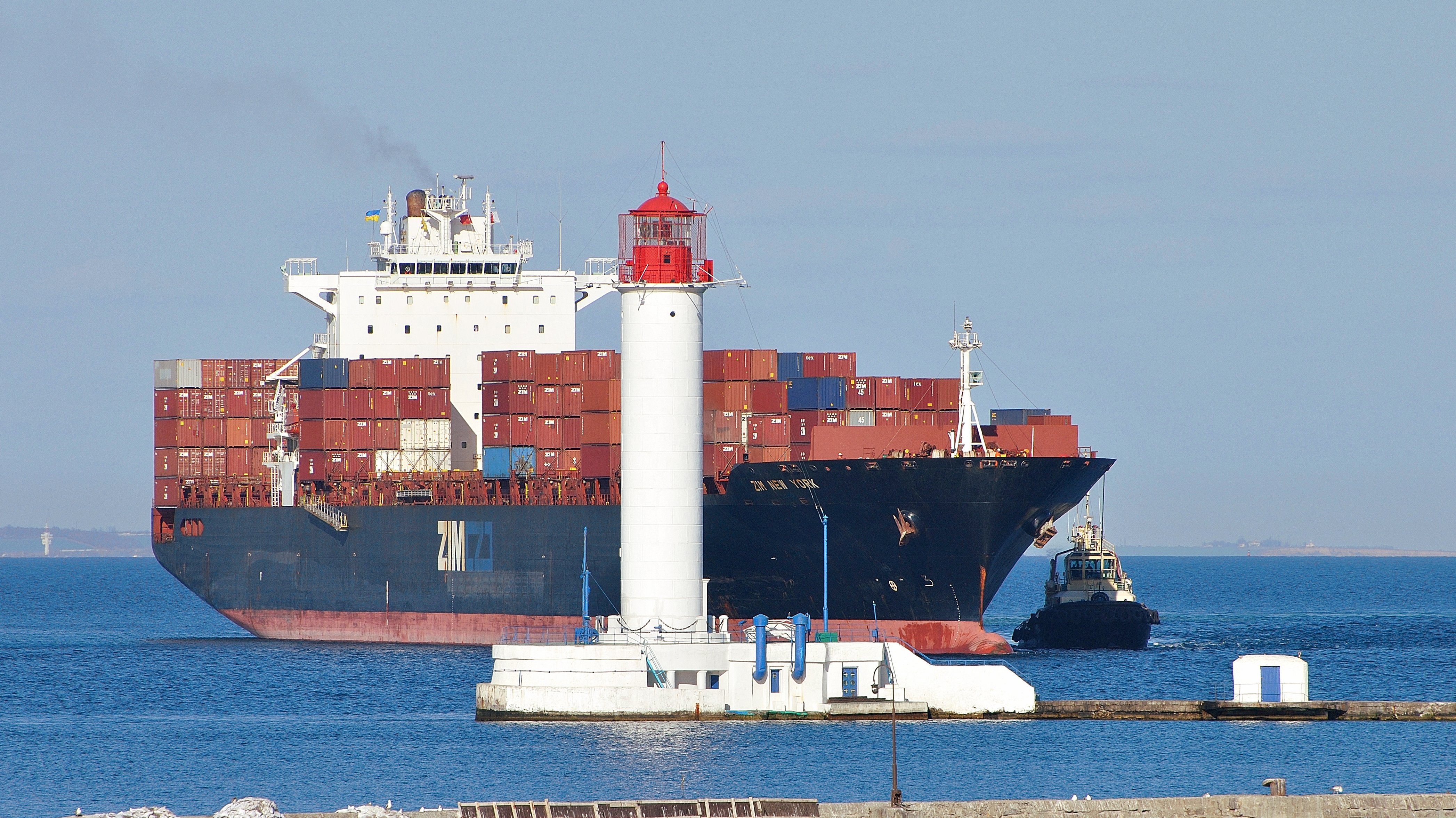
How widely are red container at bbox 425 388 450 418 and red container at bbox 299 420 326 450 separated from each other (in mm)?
3264

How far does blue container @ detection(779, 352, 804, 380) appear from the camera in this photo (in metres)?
48.2

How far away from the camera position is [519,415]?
170ft

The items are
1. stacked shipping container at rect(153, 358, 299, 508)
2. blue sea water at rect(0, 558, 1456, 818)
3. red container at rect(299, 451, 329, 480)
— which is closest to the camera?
blue sea water at rect(0, 558, 1456, 818)

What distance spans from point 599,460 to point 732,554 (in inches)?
180

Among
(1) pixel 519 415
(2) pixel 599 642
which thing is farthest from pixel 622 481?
(1) pixel 519 415

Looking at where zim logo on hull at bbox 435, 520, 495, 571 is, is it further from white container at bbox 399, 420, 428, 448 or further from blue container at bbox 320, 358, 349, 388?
blue container at bbox 320, 358, 349, 388

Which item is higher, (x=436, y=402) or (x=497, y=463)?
(x=436, y=402)

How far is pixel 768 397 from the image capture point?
47094 millimetres

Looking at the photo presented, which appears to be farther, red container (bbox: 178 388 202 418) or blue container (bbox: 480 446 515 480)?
red container (bbox: 178 388 202 418)

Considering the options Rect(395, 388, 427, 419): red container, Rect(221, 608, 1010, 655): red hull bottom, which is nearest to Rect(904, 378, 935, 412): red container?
Rect(221, 608, 1010, 655): red hull bottom

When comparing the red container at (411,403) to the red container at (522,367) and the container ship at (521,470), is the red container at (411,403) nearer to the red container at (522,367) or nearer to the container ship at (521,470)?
the container ship at (521,470)

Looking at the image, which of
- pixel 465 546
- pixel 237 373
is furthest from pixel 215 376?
pixel 465 546

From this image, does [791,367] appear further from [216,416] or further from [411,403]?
[216,416]

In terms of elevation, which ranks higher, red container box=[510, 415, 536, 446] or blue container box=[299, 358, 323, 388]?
blue container box=[299, 358, 323, 388]
